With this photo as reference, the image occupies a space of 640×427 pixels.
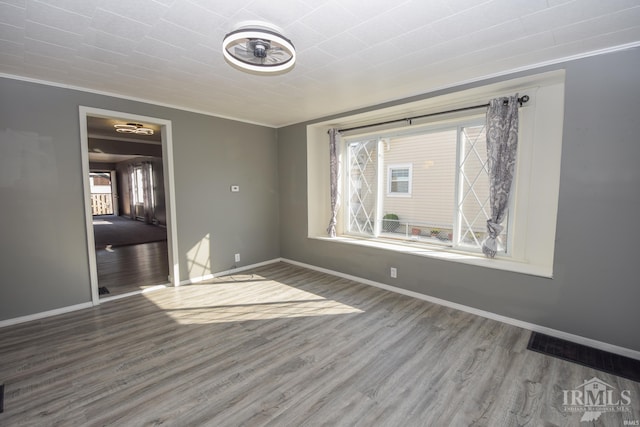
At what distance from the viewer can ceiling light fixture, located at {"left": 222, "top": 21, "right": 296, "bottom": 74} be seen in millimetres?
1856

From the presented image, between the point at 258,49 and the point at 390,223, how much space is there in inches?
123

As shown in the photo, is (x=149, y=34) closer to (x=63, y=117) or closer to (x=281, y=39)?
(x=281, y=39)

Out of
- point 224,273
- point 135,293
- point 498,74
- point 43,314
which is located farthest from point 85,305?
point 498,74

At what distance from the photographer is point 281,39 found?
1.90 meters

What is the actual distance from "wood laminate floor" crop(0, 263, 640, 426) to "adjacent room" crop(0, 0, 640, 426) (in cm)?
2

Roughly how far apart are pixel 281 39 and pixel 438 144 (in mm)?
2592

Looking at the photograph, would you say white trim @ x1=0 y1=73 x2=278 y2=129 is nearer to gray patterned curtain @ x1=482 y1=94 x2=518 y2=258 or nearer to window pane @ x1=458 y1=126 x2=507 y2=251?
window pane @ x1=458 y1=126 x2=507 y2=251

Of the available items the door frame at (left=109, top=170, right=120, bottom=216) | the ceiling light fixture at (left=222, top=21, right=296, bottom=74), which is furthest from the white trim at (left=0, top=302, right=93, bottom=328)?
the door frame at (left=109, top=170, right=120, bottom=216)

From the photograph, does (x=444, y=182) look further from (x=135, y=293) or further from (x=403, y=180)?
(x=135, y=293)

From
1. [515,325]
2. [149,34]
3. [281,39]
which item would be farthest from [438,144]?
[149,34]

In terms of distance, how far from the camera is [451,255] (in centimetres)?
341

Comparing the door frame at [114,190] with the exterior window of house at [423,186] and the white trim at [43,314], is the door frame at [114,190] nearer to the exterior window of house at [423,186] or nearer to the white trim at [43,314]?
the white trim at [43,314]

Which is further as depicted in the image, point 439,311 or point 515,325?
point 439,311

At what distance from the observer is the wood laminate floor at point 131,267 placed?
4082mm
